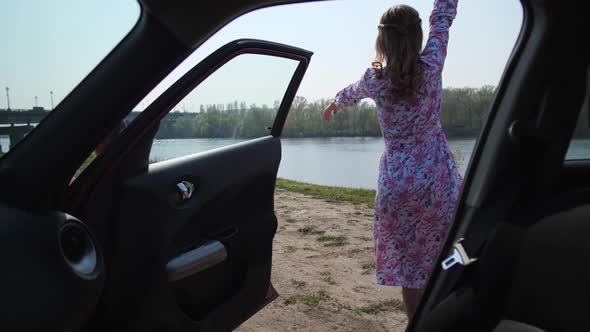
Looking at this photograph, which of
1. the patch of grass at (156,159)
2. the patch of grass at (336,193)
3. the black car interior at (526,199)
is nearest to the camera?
the black car interior at (526,199)

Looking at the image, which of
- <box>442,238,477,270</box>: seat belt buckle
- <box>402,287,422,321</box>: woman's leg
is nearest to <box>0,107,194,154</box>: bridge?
<box>442,238,477,270</box>: seat belt buckle

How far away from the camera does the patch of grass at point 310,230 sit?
238 inches

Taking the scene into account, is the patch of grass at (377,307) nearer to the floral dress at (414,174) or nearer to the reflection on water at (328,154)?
the floral dress at (414,174)

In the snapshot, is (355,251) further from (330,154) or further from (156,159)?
(330,154)

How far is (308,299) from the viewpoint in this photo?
4121 millimetres

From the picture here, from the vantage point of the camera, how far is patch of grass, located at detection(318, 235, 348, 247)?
5560mm

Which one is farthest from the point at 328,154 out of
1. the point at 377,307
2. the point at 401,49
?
the point at 401,49

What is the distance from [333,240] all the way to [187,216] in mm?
3807

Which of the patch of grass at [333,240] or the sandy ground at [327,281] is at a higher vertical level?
the patch of grass at [333,240]

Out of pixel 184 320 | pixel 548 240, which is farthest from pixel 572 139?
pixel 184 320

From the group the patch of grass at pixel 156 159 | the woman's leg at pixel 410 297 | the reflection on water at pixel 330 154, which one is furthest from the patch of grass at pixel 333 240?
the patch of grass at pixel 156 159

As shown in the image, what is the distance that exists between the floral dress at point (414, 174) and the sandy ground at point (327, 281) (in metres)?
0.84

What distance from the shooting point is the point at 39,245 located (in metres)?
1.34

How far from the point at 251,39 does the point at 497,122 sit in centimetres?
92
